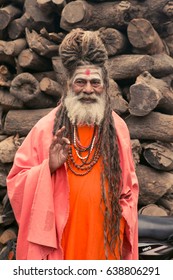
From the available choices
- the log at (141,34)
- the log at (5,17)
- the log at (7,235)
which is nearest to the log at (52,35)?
the log at (5,17)

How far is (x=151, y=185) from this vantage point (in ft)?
14.0

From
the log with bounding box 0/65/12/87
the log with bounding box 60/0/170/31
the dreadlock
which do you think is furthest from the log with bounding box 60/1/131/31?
the dreadlock

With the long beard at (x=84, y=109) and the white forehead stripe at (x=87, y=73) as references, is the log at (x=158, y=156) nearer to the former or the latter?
the long beard at (x=84, y=109)

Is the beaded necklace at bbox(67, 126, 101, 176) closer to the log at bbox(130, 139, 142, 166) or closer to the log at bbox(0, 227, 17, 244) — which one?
the log at bbox(130, 139, 142, 166)

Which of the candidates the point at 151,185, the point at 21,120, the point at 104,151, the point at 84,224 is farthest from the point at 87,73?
the point at 21,120

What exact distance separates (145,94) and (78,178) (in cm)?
147

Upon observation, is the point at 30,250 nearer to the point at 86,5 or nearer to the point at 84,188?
the point at 84,188

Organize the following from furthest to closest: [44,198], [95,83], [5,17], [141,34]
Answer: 1. [5,17]
2. [141,34]
3. [95,83]
4. [44,198]

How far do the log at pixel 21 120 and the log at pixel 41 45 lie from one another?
508 millimetres

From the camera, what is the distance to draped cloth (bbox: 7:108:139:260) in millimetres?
2809

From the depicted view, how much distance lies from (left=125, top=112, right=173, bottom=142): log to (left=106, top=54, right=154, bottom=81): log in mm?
382

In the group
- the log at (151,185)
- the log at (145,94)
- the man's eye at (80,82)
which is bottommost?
the log at (151,185)

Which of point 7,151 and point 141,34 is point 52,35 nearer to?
point 141,34

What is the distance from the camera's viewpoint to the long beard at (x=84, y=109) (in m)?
2.93
